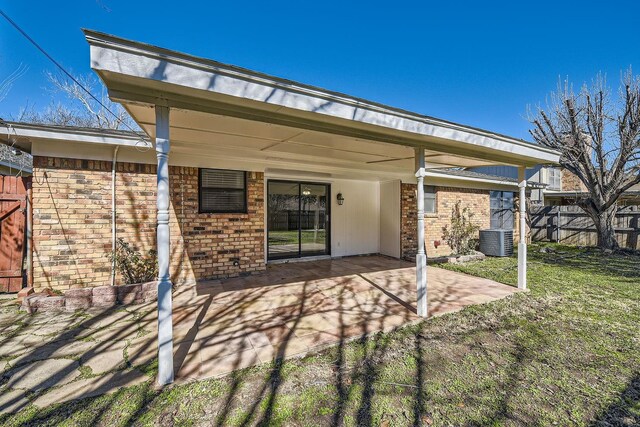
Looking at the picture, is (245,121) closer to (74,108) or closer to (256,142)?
(256,142)

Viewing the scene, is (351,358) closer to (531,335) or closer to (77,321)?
(531,335)

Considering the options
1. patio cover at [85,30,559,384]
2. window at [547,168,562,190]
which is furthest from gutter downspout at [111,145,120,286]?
window at [547,168,562,190]

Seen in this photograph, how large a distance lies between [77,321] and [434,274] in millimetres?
6448

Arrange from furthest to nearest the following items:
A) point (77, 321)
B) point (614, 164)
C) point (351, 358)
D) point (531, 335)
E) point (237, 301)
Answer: point (614, 164)
point (237, 301)
point (77, 321)
point (531, 335)
point (351, 358)

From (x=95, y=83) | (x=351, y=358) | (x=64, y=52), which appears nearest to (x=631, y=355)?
(x=351, y=358)

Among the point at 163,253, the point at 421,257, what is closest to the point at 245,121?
the point at 163,253

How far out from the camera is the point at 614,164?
1035cm

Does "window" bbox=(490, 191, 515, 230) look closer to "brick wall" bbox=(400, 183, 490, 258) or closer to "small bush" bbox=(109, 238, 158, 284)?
"brick wall" bbox=(400, 183, 490, 258)

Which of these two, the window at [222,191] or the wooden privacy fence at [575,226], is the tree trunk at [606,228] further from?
the window at [222,191]

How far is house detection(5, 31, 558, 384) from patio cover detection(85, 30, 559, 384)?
13mm

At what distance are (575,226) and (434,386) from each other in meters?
13.8

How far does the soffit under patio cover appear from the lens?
2.25 meters

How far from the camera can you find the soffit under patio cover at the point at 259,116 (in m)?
2.25

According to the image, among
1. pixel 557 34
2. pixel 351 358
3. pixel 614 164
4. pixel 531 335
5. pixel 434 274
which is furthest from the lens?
pixel 614 164
